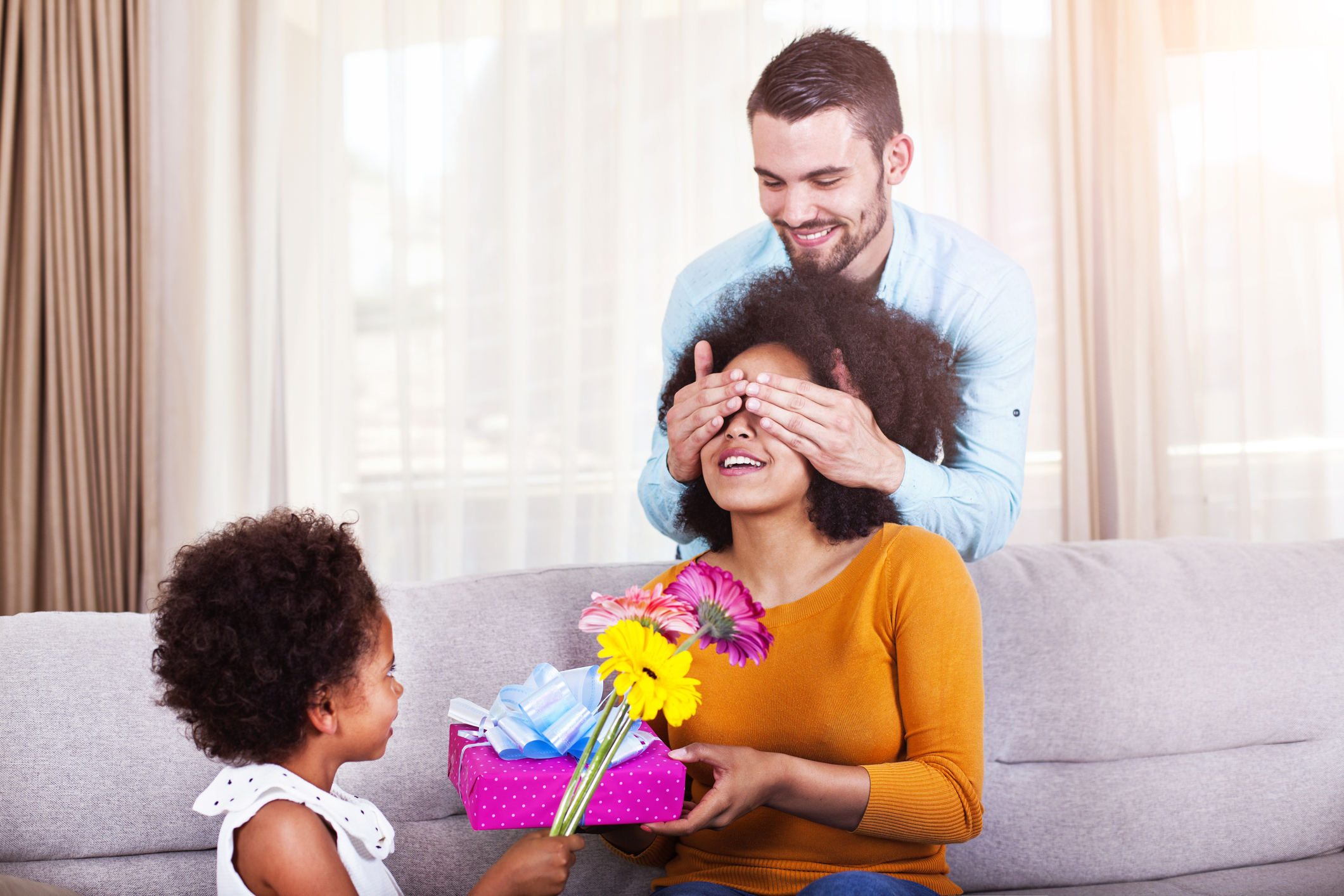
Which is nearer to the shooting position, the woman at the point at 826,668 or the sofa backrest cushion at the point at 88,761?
the woman at the point at 826,668

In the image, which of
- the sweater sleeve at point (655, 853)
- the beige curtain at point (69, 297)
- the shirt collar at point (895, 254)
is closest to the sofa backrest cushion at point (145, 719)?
the sweater sleeve at point (655, 853)

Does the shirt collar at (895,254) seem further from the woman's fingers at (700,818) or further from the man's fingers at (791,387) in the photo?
the woman's fingers at (700,818)

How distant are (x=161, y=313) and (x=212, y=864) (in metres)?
1.64

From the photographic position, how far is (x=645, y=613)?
1.01 metres

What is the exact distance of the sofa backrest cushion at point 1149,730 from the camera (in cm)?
151

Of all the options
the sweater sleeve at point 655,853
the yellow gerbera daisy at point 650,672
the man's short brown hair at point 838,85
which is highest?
the man's short brown hair at point 838,85

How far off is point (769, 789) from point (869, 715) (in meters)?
0.18

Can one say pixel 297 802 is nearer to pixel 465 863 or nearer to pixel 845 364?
pixel 465 863

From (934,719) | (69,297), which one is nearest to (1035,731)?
(934,719)

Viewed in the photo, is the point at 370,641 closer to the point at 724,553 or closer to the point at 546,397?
the point at 724,553

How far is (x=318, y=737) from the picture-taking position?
3.59ft

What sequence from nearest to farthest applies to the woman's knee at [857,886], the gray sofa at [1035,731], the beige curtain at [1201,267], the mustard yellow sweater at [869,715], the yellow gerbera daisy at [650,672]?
the yellow gerbera daisy at [650,672] < the woman's knee at [857,886] < the mustard yellow sweater at [869,715] < the gray sofa at [1035,731] < the beige curtain at [1201,267]

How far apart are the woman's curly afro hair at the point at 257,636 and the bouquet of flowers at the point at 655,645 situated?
0.95ft

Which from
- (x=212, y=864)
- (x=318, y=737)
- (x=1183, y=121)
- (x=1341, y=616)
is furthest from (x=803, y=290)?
(x=1183, y=121)
